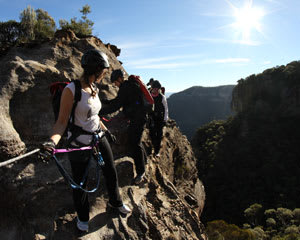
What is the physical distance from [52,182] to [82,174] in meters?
2.17

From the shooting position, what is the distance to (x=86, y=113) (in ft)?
10.4

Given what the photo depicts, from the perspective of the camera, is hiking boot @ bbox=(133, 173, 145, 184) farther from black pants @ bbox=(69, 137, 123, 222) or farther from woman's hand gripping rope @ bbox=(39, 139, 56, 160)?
woman's hand gripping rope @ bbox=(39, 139, 56, 160)

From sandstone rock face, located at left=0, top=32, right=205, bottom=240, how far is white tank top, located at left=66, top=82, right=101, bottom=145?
189 centimetres

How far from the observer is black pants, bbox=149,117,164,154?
784 centimetres

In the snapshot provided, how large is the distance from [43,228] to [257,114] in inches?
3330

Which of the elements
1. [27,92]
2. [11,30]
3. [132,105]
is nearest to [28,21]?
[11,30]

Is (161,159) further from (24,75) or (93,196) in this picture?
(24,75)

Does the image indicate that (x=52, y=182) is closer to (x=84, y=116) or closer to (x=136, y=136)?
(x=136, y=136)

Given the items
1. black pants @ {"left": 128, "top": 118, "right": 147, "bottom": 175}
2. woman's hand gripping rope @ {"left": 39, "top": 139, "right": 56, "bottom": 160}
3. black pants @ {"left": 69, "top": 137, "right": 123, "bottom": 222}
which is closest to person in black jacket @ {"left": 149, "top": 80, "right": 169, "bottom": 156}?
black pants @ {"left": 128, "top": 118, "right": 147, "bottom": 175}

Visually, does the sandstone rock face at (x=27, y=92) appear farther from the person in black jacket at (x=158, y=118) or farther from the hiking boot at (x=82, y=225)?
the person in black jacket at (x=158, y=118)

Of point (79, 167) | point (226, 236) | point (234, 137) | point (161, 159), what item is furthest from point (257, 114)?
point (79, 167)

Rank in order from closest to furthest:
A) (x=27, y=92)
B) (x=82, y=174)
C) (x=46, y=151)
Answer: (x=46, y=151)
(x=82, y=174)
(x=27, y=92)

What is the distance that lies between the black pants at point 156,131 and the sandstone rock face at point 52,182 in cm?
35

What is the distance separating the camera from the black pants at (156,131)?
7844mm
